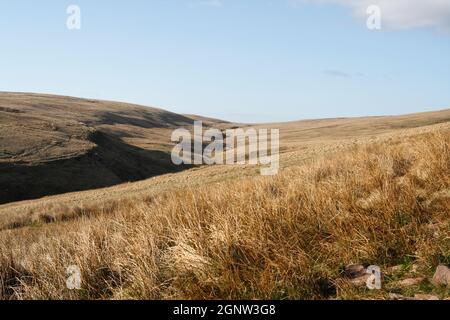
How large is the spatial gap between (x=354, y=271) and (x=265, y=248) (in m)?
1.00

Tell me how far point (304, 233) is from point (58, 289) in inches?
120

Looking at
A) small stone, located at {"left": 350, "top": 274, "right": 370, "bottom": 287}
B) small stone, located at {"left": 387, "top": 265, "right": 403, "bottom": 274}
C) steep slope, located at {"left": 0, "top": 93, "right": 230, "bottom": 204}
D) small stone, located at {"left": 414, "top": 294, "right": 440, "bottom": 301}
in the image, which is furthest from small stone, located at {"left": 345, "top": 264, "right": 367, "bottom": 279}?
steep slope, located at {"left": 0, "top": 93, "right": 230, "bottom": 204}

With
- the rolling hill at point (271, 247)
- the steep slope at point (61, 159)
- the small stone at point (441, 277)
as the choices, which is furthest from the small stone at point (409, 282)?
the steep slope at point (61, 159)

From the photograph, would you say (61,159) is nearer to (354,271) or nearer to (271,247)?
(271,247)

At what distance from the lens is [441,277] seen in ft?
14.6

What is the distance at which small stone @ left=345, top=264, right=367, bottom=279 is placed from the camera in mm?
4961

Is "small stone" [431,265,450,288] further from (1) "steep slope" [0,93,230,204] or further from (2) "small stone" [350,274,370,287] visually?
(1) "steep slope" [0,93,230,204]

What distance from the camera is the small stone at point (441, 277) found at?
4.40 metres

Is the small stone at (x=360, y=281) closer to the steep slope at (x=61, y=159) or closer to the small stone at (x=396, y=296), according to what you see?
the small stone at (x=396, y=296)

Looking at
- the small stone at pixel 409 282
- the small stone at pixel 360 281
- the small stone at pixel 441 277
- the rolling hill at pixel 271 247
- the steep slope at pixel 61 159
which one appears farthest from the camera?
the steep slope at pixel 61 159

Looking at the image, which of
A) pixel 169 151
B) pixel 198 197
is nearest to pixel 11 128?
pixel 169 151

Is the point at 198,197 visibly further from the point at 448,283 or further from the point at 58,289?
the point at 448,283

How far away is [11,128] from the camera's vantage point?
70000mm

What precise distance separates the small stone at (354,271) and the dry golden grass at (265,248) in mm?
84
